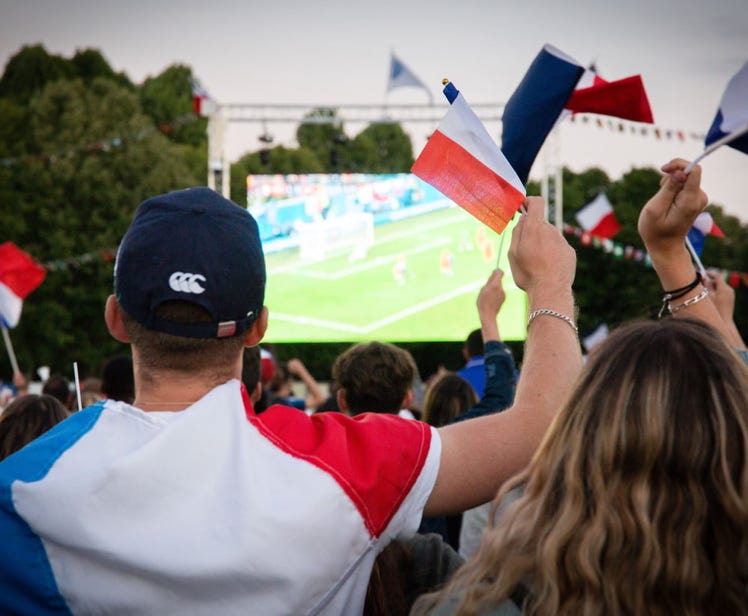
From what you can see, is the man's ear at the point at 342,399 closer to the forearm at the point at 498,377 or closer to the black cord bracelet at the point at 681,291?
the forearm at the point at 498,377

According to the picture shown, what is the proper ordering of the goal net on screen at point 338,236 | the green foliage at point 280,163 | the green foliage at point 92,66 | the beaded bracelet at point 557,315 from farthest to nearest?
1. the green foliage at point 280,163
2. the green foliage at point 92,66
3. the goal net on screen at point 338,236
4. the beaded bracelet at point 557,315

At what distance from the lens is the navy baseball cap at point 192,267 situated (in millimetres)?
1705

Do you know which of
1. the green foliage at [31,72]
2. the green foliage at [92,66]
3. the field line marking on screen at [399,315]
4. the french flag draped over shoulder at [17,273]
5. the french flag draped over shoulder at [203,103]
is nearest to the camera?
the french flag draped over shoulder at [17,273]

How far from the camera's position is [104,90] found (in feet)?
108

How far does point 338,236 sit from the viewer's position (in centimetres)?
1666

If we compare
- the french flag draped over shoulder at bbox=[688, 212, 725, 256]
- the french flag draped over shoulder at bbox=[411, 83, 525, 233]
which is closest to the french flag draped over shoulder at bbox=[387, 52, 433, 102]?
the french flag draped over shoulder at bbox=[688, 212, 725, 256]

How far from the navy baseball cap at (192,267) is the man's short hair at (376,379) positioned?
2.17 m

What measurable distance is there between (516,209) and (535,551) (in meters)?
0.88

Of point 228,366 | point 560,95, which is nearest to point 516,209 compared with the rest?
point 560,95

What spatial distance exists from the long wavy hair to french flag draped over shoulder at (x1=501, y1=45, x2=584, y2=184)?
3.26 feet

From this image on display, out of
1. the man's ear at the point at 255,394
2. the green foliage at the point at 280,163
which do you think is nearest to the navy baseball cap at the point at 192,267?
the man's ear at the point at 255,394

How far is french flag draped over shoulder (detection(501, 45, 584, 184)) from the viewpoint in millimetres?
2402

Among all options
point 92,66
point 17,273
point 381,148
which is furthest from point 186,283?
point 381,148

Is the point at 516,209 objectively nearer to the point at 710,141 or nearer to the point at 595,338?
the point at 710,141
